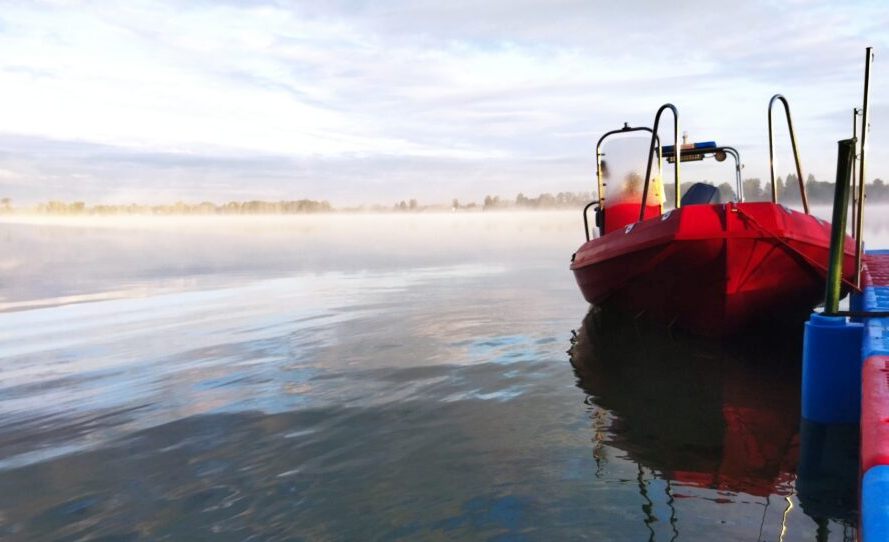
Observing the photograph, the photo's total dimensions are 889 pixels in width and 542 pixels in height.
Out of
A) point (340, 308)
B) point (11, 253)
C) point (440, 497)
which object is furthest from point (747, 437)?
point (11, 253)

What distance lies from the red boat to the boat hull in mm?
11

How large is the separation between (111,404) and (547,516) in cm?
436

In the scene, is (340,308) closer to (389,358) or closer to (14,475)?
(389,358)

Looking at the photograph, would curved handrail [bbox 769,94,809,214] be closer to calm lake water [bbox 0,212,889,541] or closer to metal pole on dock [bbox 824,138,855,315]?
calm lake water [bbox 0,212,889,541]

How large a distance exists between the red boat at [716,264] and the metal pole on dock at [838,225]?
1.93m

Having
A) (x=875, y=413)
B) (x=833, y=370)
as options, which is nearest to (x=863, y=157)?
(x=833, y=370)

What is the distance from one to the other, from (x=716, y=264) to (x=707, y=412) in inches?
98.7

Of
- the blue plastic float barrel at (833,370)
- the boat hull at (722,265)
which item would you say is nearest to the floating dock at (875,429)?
the blue plastic float barrel at (833,370)

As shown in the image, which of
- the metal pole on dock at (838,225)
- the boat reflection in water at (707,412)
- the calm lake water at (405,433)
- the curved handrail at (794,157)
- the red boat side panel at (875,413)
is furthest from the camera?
the curved handrail at (794,157)

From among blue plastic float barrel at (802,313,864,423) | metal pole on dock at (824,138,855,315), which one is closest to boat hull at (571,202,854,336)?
metal pole on dock at (824,138,855,315)

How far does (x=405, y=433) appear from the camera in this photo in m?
4.93

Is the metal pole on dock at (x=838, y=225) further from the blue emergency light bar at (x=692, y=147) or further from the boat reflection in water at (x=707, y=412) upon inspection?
the blue emergency light bar at (x=692, y=147)

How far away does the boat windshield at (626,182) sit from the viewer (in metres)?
10.6

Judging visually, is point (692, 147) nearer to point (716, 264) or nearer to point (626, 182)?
point (626, 182)
